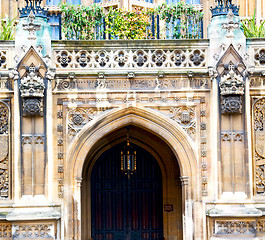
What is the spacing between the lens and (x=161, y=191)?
2036 cm

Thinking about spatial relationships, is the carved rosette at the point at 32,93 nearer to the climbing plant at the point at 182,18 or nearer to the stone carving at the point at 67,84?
the stone carving at the point at 67,84

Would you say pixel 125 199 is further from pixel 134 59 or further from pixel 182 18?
pixel 182 18

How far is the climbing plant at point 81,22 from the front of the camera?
62.1 feet

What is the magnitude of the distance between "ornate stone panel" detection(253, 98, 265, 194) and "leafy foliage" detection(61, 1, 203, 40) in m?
3.01

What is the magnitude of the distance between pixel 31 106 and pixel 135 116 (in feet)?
8.27

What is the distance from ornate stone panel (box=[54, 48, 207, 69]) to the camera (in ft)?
56.9

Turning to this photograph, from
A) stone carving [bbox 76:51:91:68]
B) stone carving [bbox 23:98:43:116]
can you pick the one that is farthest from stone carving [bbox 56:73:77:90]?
stone carving [bbox 23:98:43:116]

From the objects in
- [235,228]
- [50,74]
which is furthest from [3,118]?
[235,228]

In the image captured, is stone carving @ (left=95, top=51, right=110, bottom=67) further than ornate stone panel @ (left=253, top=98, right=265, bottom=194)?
No

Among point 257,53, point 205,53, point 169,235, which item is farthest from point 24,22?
point 169,235

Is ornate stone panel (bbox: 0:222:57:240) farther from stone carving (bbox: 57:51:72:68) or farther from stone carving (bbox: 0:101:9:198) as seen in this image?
stone carving (bbox: 57:51:72:68)

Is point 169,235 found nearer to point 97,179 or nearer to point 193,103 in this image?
point 97,179

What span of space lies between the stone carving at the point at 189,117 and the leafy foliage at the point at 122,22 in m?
2.47

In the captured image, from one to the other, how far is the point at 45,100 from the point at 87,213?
415cm
